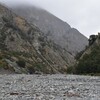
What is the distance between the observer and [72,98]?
29.9 meters

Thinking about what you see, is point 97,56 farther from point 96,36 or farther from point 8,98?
point 8,98

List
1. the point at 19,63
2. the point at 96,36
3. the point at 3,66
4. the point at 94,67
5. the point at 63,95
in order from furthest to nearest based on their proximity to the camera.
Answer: the point at 19,63
the point at 96,36
the point at 3,66
the point at 94,67
the point at 63,95

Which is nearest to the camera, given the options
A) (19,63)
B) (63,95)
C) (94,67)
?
(63,95)

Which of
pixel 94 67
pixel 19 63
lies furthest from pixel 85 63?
pixel 19 63

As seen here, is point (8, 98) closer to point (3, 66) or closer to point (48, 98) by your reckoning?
point (48, 98)

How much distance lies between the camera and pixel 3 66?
396ft

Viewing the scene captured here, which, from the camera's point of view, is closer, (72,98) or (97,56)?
(72,98)

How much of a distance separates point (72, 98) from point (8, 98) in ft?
16.4

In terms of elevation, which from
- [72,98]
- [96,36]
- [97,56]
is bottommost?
[72,98]

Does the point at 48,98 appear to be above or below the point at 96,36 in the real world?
below

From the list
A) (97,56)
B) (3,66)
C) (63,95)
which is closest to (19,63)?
(3,66)

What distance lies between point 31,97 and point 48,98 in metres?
1.49

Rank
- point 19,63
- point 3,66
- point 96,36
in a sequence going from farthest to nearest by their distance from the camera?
point 19,63, point 96,36, point 3,66

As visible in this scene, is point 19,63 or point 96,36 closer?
point 96,36
